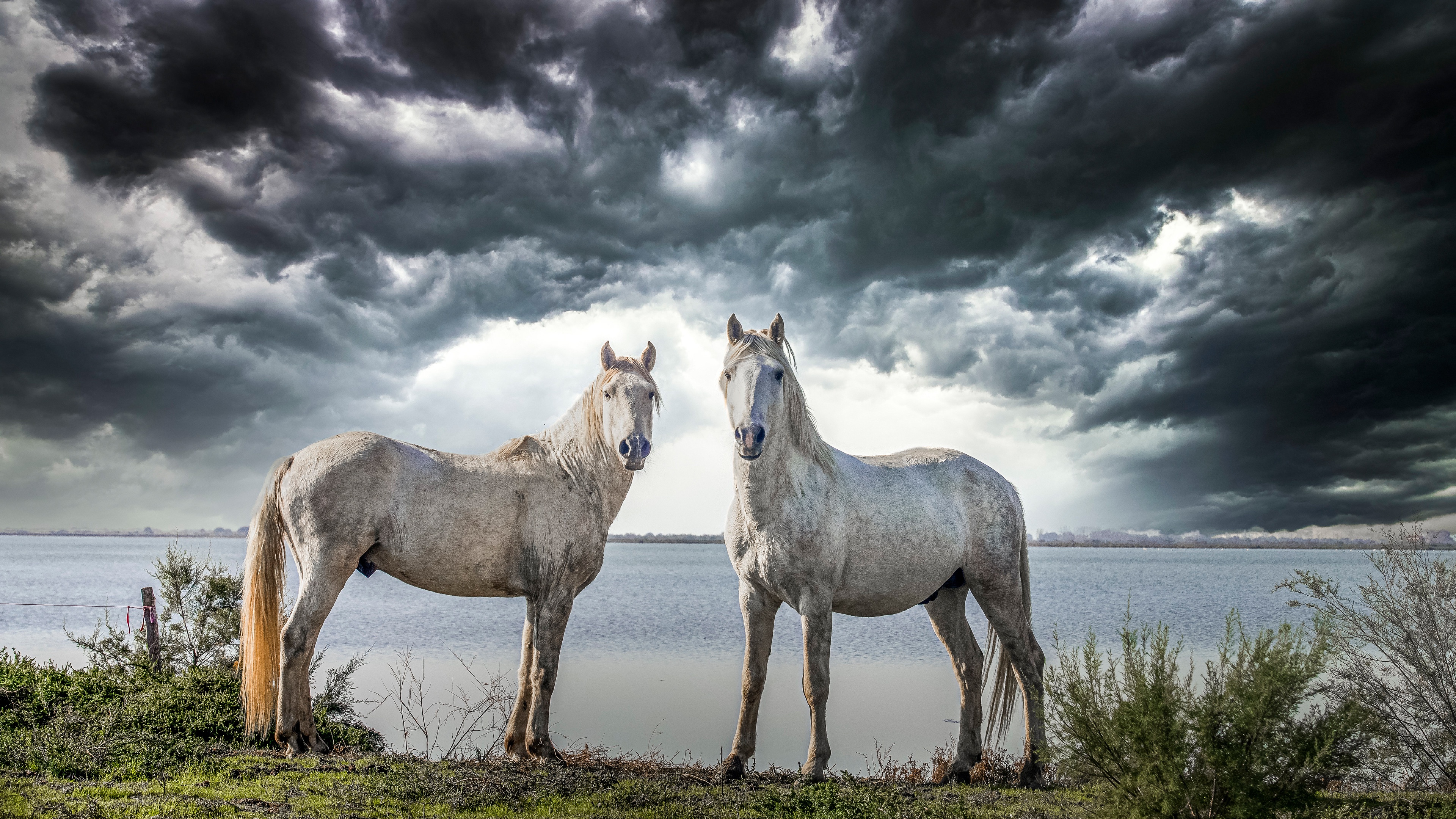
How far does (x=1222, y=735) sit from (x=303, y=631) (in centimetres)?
536

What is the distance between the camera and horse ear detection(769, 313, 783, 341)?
5.13 meters

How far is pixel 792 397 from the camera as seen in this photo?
507 centimetres

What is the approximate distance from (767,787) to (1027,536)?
9.60 feet

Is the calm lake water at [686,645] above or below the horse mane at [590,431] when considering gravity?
below

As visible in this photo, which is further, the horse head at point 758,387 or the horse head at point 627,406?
the horse head at point 627,406

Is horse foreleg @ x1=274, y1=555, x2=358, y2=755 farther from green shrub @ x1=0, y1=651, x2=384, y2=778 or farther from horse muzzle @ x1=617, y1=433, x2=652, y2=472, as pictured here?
horse muzzle @ x1=617, y1=433, x2=652, y2=472

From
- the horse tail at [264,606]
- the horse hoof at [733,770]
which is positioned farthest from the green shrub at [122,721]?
the horse hoof at [733,770]

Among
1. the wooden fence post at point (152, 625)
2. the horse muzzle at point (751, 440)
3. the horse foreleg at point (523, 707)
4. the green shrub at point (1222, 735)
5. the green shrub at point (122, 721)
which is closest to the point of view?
the green shrub at point (1222, 735)

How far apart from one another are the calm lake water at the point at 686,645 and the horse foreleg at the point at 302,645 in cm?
343

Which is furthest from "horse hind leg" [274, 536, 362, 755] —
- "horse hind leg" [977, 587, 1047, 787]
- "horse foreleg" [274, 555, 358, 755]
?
"horse hind leg" [977, 587, 1047, 787]

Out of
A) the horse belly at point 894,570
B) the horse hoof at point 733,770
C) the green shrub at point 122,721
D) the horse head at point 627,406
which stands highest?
the horse head at point 627,406

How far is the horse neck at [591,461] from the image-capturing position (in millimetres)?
5707

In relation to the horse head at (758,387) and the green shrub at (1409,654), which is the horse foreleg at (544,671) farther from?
the green shrub at (1409,654)

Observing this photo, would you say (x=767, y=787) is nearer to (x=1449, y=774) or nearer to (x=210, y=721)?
(x=210, y=721)
